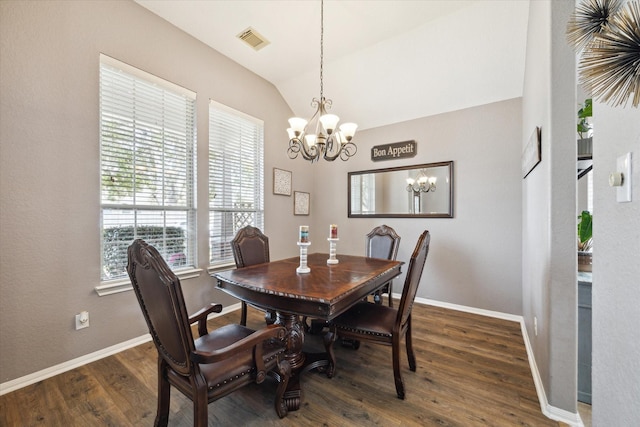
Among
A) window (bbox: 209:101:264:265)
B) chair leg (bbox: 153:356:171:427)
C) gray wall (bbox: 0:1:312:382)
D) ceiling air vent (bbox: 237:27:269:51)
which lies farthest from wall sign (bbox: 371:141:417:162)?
chair leg (bbox: 153:356:171:427)

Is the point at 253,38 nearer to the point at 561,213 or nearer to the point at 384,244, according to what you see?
the point at 384,244

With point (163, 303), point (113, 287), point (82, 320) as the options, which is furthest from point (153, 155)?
point (163, 303)

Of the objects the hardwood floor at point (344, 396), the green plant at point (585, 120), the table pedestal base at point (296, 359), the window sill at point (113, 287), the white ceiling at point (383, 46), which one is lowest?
the hardwood floor at point (344, 396)

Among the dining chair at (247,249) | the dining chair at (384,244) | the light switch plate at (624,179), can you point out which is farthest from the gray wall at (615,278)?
the dining chair at (247,249)

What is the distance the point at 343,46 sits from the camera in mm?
3182

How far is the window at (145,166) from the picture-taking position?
2385 millimetres

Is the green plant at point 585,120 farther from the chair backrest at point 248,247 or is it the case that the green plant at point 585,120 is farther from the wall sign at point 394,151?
the chair backrest at point 248,247

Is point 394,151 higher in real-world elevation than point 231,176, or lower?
higher

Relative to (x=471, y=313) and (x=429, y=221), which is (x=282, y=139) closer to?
(x=429, y=221)

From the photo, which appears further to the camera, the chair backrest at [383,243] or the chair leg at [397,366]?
the chair backrest at [383,243]

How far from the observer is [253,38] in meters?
3.03

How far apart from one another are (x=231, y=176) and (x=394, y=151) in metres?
2.40

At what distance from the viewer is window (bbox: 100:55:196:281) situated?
2385 mm

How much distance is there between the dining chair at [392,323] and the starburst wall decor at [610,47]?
3.71ft
